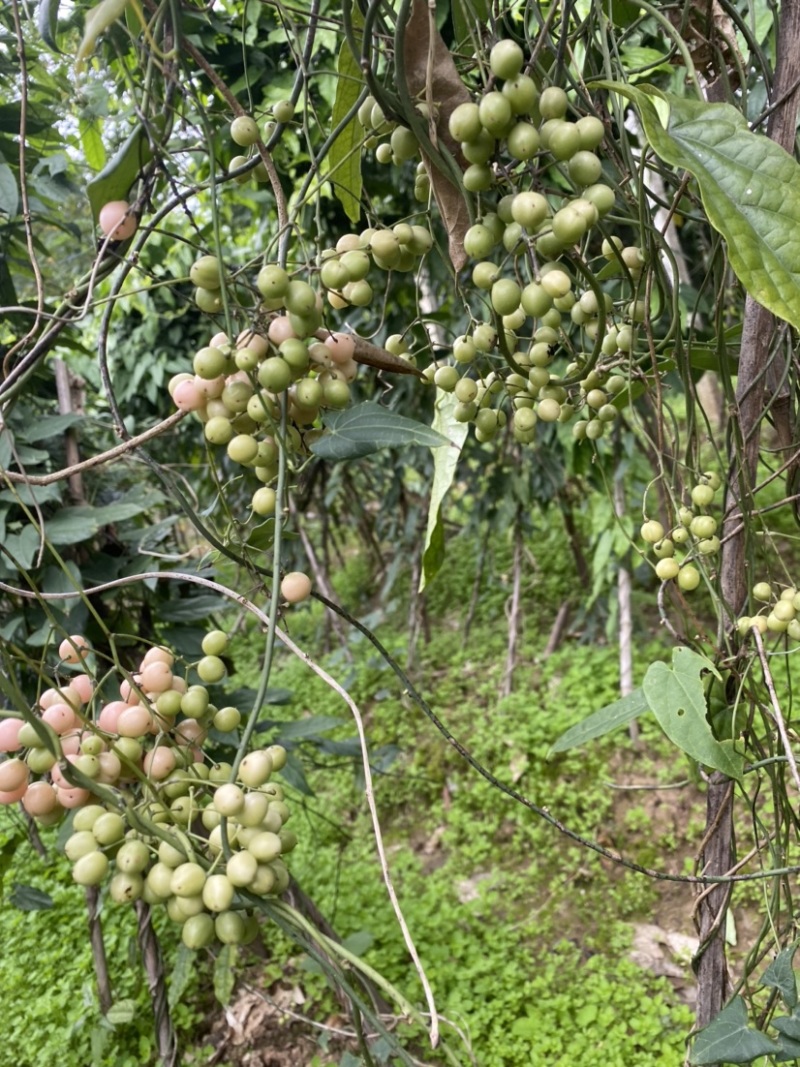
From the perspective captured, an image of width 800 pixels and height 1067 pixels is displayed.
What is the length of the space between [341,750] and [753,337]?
90 cm

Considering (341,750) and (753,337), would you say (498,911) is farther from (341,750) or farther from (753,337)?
(753,337)

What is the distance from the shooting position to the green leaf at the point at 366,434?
0.36m

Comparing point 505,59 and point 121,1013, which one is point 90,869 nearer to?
point 505,59

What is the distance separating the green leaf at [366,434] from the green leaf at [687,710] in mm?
217

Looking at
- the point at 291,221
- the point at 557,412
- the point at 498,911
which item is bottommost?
the point at 498,911

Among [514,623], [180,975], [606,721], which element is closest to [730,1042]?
[606,721]

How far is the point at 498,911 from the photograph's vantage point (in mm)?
1387

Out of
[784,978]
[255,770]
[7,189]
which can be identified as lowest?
[784,978]

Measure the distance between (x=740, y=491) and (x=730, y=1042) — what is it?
350 millimetres

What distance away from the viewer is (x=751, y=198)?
1.09ft

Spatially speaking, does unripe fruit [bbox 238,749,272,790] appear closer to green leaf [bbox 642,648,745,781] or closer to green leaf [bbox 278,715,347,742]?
green leaf [bbox 642,648,745,781]

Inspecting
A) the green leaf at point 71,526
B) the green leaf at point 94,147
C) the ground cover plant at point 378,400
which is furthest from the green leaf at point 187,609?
the green leaf at point 94,147

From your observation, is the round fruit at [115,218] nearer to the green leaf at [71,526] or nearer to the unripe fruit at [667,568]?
the unripe fruit at [667,568]

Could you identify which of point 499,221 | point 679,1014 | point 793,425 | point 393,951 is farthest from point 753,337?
point 393,951
